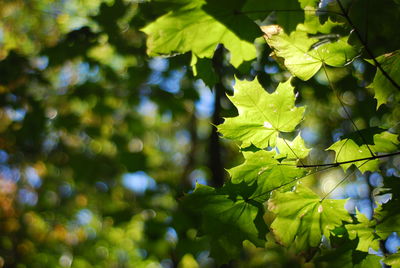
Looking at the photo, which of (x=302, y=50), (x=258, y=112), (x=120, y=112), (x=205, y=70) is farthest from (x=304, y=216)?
(x=120, y=112)

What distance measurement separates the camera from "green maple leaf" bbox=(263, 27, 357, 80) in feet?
3.65

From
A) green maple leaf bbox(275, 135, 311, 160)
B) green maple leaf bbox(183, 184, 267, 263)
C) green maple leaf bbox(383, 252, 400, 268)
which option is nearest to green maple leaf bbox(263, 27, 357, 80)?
green maple leaf bbox(275, 135, 311, 160)

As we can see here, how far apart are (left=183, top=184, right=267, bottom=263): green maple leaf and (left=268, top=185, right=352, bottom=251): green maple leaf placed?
0.23ft

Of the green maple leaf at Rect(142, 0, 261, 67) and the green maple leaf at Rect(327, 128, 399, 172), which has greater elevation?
the green maple leaf at Rect(142, 0, 261, 67)

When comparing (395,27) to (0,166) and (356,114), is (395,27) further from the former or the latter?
(0,166)

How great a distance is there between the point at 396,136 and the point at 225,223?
2.20ft

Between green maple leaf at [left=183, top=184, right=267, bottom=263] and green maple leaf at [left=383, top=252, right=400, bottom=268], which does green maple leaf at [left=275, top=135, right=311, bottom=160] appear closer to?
green maple leaf at [left=183, top=184, right=267, bottom=263]

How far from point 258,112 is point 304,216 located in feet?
1.34

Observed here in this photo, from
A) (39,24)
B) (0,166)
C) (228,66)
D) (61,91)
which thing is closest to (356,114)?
(228,66)

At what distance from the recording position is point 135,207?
12.0ft

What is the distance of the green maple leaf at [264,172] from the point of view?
3.61ft

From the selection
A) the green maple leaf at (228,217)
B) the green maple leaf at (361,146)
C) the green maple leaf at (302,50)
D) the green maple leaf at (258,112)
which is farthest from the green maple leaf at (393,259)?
the green maple leaf at (302,50)

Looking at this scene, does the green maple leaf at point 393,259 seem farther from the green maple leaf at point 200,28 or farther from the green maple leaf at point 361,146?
the green maple leaf at point 200,28

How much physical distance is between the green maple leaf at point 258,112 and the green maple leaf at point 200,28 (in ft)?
0.64
